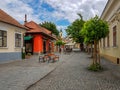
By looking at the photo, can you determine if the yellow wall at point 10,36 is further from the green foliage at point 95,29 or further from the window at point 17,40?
the green foliage at point 95,29

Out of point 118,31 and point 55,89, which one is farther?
point 118,31

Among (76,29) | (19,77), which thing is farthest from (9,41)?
(76,29)

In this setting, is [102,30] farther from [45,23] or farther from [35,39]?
[45,23]

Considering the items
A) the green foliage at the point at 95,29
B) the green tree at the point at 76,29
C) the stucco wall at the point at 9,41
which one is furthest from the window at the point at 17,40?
the green tree at the point at 76,29

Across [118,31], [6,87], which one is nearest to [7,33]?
[118,31]

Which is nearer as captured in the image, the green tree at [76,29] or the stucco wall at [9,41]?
the stucco wall at [9,41]

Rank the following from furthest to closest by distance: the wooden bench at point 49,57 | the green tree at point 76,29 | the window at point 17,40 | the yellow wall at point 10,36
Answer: the green tree at point 76,29 < the window at point 17,40 < the wooden bench at point 49,57 < the yellow wall at point 10,36

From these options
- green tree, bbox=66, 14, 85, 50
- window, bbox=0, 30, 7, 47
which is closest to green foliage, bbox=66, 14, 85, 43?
green tree, bbox=66, 14, 85, 50

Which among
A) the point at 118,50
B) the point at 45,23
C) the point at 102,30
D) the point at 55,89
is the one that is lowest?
the point at 55,89

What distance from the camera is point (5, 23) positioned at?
814 inches

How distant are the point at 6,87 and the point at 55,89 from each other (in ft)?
6.06

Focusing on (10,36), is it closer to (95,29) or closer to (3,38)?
(3,38)

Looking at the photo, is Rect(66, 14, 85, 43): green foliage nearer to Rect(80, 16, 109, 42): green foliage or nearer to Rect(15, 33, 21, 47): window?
Rect(15, 33, 21, 47): window

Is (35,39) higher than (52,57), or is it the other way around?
(35,39)
